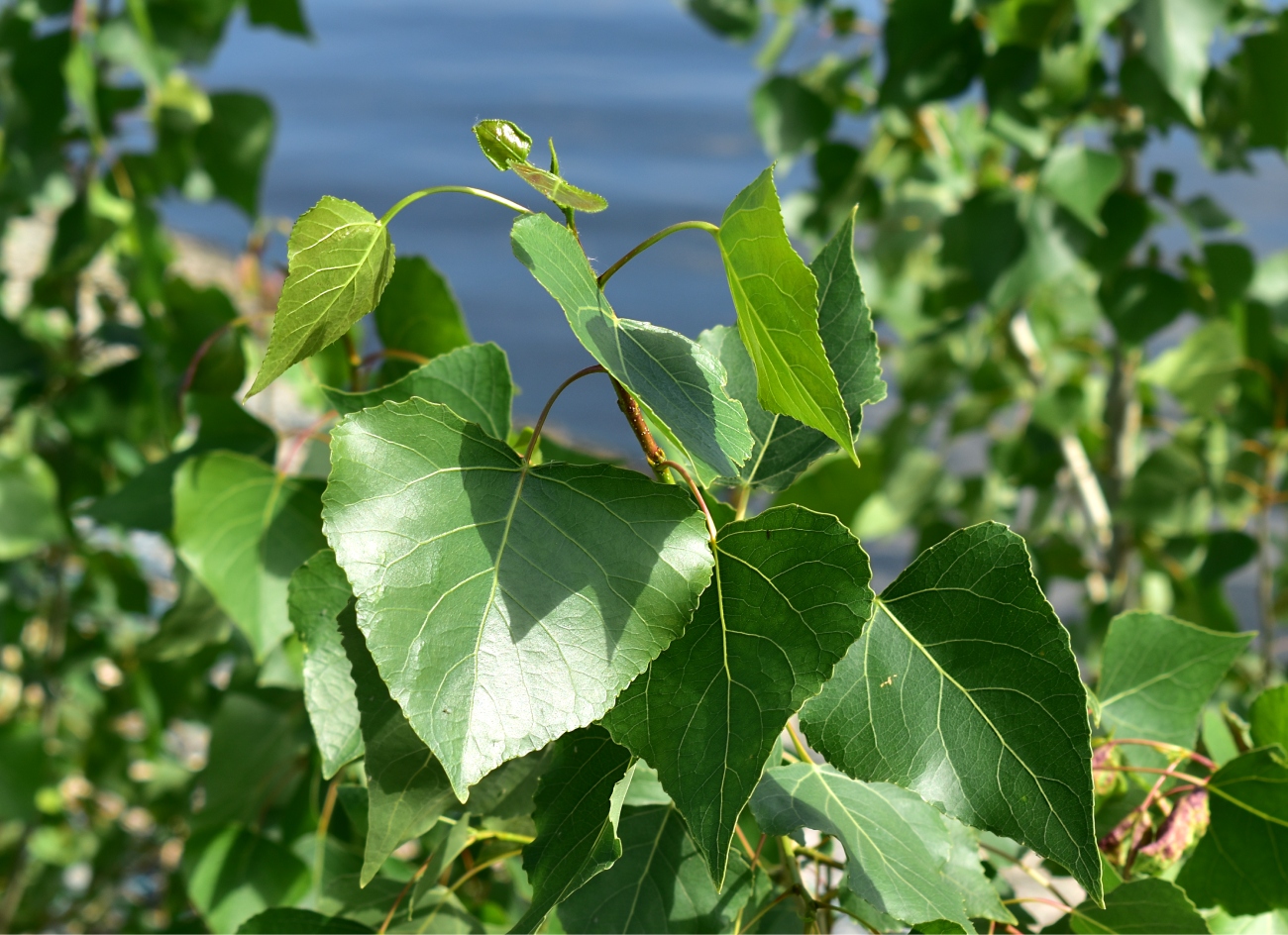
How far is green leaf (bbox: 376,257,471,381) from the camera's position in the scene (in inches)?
20.1

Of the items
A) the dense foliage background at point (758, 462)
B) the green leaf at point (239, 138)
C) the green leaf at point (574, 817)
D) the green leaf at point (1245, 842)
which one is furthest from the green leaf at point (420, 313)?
the green leaf at point (239, 138)

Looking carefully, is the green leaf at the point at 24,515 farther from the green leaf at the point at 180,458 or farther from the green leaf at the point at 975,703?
the green leaf at the point at 975,703

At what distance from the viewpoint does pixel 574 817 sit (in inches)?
12.1

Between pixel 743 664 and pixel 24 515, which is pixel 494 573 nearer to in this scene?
pixel 743 664

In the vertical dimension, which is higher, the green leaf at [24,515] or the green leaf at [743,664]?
the green leaf at [743,664]

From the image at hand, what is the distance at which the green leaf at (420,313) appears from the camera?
0.51 m

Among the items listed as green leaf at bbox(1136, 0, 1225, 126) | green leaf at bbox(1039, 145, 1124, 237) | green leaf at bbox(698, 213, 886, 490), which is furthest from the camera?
green leaf at bbox(1039, 145, 1124, 237)

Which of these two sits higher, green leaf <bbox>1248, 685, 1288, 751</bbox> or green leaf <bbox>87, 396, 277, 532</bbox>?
green leaf <bbox>1248, 685, 1288, 751</bbox>

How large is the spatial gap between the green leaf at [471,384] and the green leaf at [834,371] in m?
0.07

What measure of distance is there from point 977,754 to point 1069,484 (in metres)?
1.02

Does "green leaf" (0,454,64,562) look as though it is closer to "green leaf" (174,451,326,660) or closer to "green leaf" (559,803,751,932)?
"green leaf" (174,451,326,660)

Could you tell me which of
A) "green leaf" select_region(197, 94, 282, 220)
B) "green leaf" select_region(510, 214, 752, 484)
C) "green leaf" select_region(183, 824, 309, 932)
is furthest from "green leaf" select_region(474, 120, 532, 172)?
"green leaf" select_region(197, 94, 282, 220)

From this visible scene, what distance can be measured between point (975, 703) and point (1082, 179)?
74 centimetres

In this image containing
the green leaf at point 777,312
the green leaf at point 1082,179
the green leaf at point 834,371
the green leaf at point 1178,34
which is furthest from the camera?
the green leaf at point 1082,179
